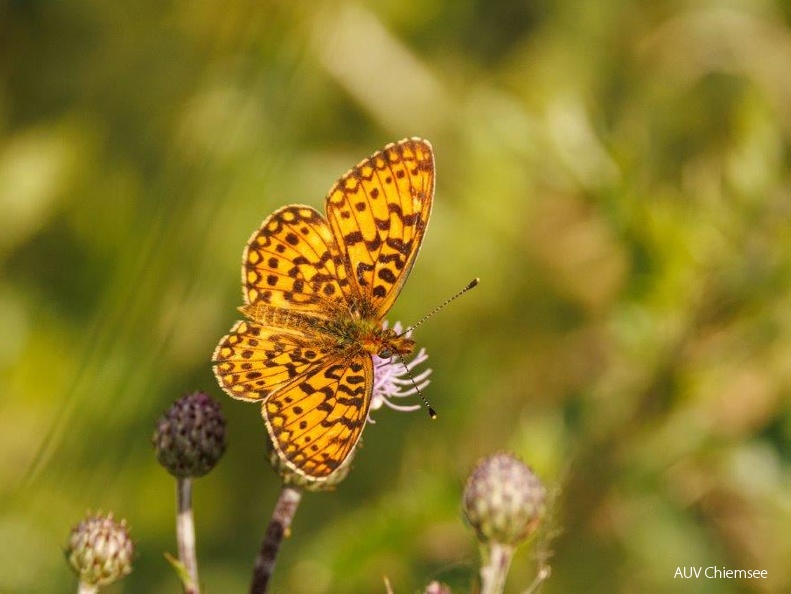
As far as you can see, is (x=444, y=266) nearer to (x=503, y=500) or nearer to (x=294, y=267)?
(x=294, y=267)

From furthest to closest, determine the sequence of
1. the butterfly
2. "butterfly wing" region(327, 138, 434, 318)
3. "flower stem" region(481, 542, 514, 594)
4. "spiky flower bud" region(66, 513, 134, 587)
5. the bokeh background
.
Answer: the bokeh background
"butterfly wing" region(327, 138, 434, 318)
the butterfly
"spiky flower bud" region(66, 513, 134, 587)
"flower stem" region(481, 542, 514, 594)

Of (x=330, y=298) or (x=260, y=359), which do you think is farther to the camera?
(x=330, y=298)

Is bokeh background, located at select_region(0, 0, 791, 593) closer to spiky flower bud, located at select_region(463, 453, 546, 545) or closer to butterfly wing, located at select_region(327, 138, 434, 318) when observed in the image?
spiky flower bud, located at select_region(463, 453, 546, 545)

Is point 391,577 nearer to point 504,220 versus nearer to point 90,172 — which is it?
point 504,220

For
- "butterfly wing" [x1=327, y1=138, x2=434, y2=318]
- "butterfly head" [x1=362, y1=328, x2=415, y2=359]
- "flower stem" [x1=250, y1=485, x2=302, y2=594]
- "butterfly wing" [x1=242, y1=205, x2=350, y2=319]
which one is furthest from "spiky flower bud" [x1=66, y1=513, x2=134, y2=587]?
"butterfly wing" [x1=327, y1=138, x2=434, y2=318]

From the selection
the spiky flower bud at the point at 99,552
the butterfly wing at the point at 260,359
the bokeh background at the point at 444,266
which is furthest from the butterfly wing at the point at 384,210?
the spiky flower bud at the point at 99,552

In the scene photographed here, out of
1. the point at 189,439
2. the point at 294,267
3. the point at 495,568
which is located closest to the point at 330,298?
the point at 294,267

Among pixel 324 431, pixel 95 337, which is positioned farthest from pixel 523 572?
pixel 95 337
